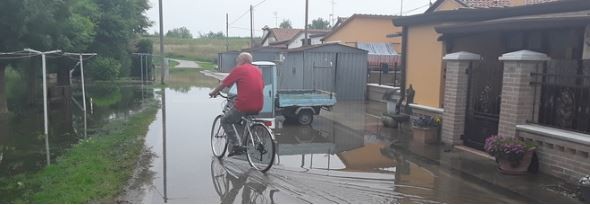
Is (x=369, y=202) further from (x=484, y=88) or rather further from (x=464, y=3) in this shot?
Result: (x=464, y=3)

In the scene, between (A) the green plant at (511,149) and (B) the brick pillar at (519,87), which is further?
(B) the brick pillar at (519,87)

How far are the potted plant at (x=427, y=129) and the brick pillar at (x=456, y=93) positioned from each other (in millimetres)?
340

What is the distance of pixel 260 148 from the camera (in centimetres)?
716

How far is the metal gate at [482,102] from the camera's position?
8445mm

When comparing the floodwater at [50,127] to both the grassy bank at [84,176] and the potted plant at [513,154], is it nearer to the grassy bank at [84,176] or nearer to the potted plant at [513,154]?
the grassy bank at [84,176]

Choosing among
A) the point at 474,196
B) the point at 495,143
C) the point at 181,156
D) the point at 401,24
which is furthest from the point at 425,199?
the point at 401,24

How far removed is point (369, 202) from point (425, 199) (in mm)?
703

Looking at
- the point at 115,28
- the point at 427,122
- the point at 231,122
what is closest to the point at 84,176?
the point at 231,122

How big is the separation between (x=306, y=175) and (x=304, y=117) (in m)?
5.59

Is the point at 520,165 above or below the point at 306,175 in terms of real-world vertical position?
above

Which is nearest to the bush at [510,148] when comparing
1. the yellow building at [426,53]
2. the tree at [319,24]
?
the yellow building at [426,53]

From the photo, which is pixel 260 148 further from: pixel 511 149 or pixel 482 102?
pixel 482 102

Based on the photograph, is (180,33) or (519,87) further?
(180,33)

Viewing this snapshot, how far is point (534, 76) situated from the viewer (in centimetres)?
741
